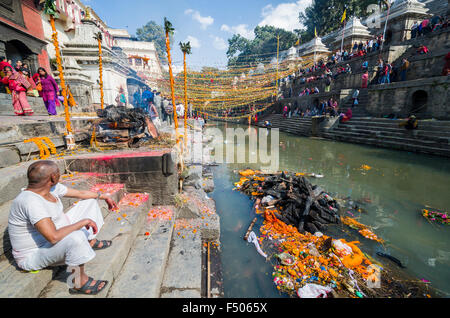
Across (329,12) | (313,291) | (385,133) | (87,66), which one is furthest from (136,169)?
(329,12)

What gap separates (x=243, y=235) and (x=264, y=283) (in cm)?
114

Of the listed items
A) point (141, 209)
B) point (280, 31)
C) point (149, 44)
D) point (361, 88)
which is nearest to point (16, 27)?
point (141, 209)

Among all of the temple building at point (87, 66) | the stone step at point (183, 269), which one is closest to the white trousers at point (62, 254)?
the stone step at point (183, 269)

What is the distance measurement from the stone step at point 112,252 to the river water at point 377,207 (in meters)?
1.41

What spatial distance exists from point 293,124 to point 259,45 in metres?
41.1

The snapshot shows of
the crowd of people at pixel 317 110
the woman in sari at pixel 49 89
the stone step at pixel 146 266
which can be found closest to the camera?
the stone step at pixel 146 266

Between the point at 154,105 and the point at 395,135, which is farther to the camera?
the point at 395,135

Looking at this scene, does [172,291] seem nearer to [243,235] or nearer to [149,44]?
[243,235]

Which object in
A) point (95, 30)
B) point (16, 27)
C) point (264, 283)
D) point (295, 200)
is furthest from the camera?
point (95, 30)

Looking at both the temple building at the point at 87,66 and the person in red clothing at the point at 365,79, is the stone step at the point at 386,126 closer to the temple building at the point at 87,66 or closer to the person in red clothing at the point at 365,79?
the person in red clothing at the point at 365,79

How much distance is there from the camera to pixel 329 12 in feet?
126

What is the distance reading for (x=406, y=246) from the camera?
3.41m

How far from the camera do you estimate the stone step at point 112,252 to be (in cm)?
186

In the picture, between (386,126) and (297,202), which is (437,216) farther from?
(386,126)
